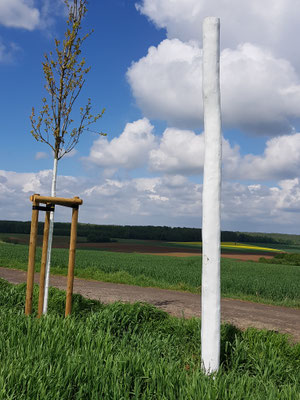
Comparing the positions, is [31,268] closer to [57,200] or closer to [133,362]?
[57,200]

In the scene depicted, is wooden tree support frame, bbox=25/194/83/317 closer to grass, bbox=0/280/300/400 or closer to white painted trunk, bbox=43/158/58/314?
white painted trunk, bbox=43/158/58/314

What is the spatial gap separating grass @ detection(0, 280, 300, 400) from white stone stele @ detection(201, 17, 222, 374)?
1.27 feet

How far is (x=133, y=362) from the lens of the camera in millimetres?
4254

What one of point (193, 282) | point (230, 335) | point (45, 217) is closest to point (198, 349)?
point (230, 335)

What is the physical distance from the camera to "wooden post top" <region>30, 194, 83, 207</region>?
265 inches

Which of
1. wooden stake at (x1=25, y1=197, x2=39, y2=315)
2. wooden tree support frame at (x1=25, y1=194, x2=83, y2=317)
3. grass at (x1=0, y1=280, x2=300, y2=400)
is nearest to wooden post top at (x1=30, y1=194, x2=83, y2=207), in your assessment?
wooden tree support frame at (x1=25, y1=194, x2=83, y2=317)

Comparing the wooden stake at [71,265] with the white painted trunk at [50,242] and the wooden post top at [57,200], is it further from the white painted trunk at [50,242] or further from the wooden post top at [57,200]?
the white painted trunk at [50,242]

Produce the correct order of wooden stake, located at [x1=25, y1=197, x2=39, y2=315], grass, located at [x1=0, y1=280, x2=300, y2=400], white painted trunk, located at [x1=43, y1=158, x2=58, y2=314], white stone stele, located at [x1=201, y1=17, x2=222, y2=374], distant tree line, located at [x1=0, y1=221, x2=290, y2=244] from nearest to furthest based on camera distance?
1. grass, located at [x1=0, y1=280, x2=300, y2=400]
2. white stone stele, located at [x1=201, y1=17, x2=222, y2=374]
3. wooden stake, located at [x1=25, y1=197, x2=39, y2=315]
4. white painted trunk, located at [x1=43, y1=158, x2=58, y2=314]
5. distant tree line, located at [x1=0, y1=221, x2=290, y2=244]

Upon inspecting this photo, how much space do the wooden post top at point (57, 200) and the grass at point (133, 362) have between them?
1884mm

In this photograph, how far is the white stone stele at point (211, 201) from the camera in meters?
4.66

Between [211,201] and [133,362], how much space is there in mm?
2024

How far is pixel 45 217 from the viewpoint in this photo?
7.09 meters

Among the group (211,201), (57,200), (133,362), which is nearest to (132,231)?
(57,200)

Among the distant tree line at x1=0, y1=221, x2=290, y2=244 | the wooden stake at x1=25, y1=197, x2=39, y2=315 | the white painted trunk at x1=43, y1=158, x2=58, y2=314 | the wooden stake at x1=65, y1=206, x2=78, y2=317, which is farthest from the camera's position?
the distant tree line at x1=0, y1=221, x2=290, y2=244
